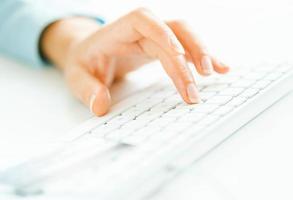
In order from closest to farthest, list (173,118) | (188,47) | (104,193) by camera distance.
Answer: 1. (104,193)
2. (173,118)
3. (188,47)

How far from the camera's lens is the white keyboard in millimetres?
347

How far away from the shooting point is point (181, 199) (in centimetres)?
35

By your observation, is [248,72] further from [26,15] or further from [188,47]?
[26,15]

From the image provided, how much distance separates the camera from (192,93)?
48cm

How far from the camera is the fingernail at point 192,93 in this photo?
0.47m

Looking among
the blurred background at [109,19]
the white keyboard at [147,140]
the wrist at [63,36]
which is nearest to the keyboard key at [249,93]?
the white keyboard at [147,140]

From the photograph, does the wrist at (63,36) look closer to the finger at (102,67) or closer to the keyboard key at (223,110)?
the finger at (102,67)

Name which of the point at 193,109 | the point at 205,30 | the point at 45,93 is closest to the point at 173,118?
the point at 193,109

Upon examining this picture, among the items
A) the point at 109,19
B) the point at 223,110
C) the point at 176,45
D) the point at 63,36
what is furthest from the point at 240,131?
the point at 109,19

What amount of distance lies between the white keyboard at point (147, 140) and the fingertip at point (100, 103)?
1 cm

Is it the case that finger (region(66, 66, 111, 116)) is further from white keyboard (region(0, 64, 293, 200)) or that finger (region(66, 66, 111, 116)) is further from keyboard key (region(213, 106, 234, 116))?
keyboard key (region(213, 106, 234, 116))

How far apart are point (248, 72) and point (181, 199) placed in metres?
0.23

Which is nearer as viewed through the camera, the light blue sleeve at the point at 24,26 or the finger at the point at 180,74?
the finger at the point at 180,74

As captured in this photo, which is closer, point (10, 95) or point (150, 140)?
point (150, 140)
